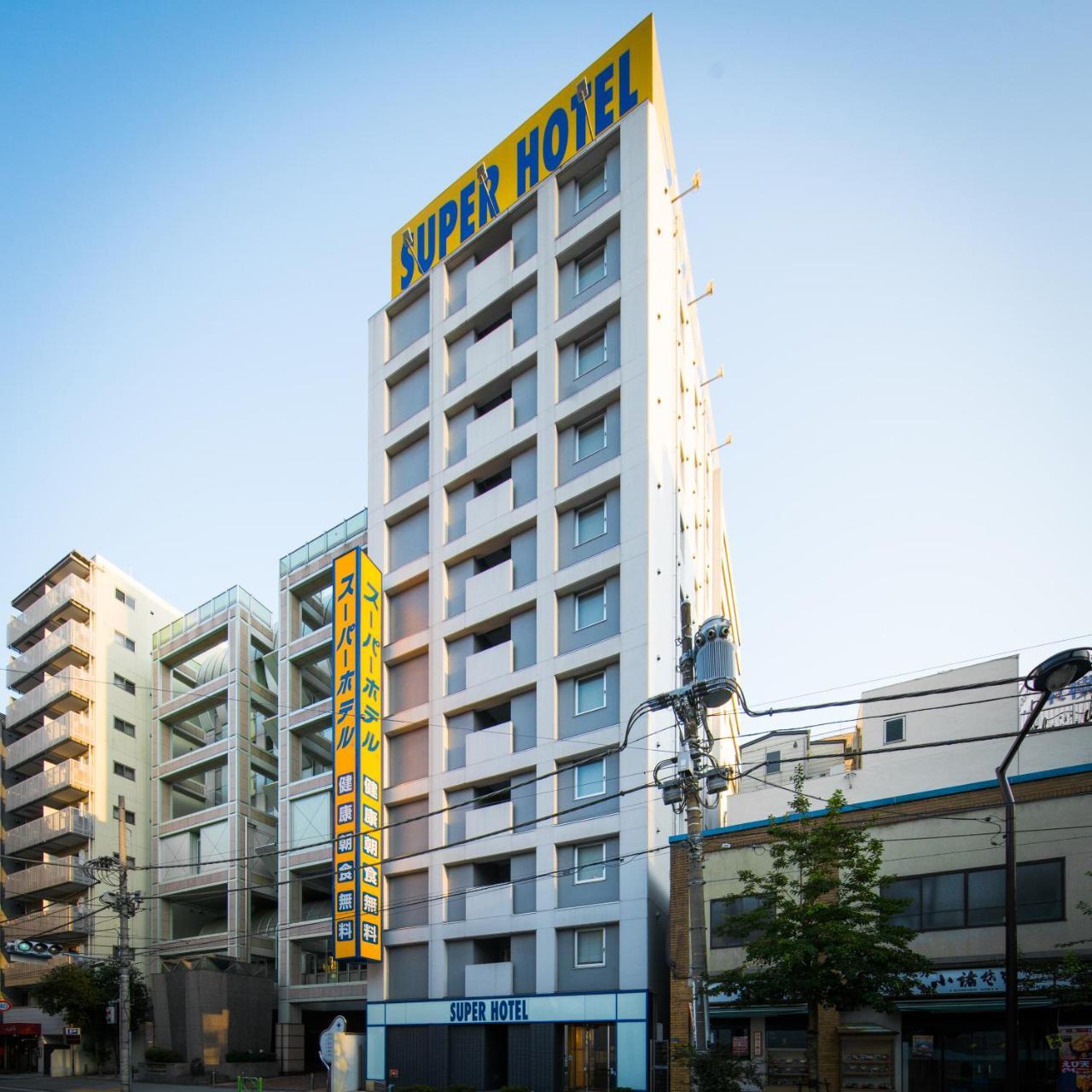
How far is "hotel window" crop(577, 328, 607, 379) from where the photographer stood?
1790 inches

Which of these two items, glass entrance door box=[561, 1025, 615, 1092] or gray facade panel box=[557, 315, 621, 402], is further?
gray facade panel box=[557, 315, 621, 402]

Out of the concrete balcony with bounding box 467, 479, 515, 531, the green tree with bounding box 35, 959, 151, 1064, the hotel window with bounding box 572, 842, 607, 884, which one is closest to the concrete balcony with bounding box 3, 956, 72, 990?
the green tree with bounding box 35, 959, 151, 1064

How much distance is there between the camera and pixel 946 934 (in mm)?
29828

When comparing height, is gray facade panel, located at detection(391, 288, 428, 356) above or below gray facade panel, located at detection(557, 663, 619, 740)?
above

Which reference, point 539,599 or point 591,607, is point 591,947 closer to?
point 591,607

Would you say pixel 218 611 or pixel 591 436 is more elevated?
pixel 591 436

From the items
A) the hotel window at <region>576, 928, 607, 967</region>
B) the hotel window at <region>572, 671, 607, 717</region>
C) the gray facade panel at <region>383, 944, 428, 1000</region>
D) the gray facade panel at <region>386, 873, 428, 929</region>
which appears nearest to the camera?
the hotel window at <region>576, 928, 607, 967</region>

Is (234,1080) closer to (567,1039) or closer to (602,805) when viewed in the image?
(567,1039)

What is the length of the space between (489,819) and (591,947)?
6.70 m

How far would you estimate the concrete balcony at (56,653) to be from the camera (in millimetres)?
74312

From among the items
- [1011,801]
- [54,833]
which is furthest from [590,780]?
[54,833]

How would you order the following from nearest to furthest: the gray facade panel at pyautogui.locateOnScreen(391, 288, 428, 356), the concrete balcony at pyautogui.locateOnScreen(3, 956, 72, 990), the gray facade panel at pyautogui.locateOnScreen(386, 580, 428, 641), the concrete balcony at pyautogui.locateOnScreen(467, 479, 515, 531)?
the concrete balcony at pyautogui.locateOnScreen(467, 479, 515, 531)
the gray facade panel at pyautogui.locateOnScreen(386, 580, 428, 641)
the gray facade panel at pyautogui.locateOnScreen(391, 288, 428, 356)
the concrete balcony at pyautogui.locateOnScreen(3, 956, 72, 990)

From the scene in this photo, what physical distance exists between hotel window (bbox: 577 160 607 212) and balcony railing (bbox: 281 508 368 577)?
64.0 ft

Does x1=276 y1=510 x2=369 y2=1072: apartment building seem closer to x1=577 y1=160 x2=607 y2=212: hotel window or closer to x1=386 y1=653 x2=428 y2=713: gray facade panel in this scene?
x1=386 y1=653 x2=428 y2=713: gray facade panel
